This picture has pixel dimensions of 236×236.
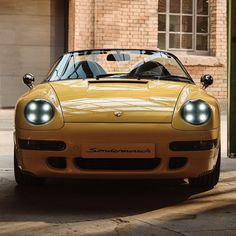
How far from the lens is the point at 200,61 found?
15898 mm

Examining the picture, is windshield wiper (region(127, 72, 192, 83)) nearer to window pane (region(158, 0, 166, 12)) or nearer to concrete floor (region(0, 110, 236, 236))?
concrete floor (region(0, 110, 236, 236))

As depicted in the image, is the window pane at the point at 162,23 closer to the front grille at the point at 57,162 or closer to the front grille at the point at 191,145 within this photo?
the front grille at the point at 191,145

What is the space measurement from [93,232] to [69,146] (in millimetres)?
902

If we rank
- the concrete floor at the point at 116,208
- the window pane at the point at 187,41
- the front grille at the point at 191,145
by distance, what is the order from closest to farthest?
the concrete floor at the point at 116,208 → the front grille at the point at 191,145 → the window pane at the point at 187,41

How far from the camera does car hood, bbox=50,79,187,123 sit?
5.17 meters

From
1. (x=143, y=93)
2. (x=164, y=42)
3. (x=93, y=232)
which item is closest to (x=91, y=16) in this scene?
(x=164, y=42)

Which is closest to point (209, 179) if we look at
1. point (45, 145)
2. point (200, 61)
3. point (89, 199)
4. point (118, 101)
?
point (89, 199)

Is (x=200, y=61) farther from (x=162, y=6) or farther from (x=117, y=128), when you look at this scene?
(x=117, y=128)

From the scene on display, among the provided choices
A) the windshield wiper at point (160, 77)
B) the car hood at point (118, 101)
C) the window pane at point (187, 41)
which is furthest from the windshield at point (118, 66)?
the window pane at point (187, 41)

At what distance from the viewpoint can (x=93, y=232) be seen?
440cm

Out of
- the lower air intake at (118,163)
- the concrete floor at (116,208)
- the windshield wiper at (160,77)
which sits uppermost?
the windshield wiper at (160,77)

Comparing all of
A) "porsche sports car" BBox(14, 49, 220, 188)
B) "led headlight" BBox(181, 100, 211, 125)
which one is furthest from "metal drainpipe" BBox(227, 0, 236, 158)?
"led headlight" BBox(181, 100, 211, 125)

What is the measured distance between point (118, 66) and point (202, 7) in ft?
32.7

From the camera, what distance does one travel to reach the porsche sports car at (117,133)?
16.7ft
